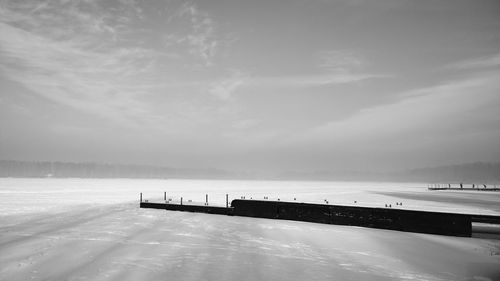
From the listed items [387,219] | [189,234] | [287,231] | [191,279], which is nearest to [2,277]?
[191,279]

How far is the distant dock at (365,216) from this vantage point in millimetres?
11672

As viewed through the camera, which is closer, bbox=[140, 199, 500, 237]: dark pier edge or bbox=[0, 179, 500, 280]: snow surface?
bbox=[0, 179, 500, 280]: snow surface

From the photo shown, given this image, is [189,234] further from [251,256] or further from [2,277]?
[2,277]

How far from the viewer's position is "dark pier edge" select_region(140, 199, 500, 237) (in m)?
11.7

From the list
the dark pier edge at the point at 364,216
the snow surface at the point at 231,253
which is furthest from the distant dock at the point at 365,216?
the snow surface at the point at 231,253

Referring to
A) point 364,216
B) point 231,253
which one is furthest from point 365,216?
point 231,253

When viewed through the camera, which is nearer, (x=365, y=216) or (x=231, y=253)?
(x=231, y=253)

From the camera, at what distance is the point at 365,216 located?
13234 millimetres

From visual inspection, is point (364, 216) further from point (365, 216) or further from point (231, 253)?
point (231, 253)

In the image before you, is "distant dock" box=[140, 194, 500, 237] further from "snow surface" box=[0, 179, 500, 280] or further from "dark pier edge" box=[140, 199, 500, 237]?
"snow surface" box=[0, 179, 500, 280]

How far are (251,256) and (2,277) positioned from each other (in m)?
5.54

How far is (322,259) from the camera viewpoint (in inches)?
299

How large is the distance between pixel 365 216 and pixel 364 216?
0.15 ft

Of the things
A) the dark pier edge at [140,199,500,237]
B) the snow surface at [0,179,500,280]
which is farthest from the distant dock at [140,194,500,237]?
the snow surface at [0,179,500,280]
